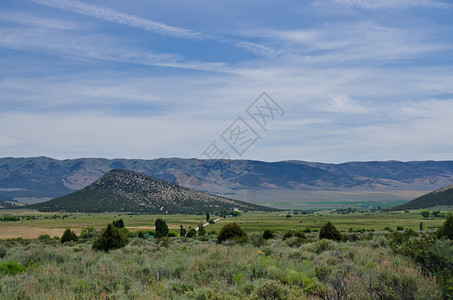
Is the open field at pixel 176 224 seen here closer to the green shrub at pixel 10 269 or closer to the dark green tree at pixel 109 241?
the dark green tree at pixel 109 241

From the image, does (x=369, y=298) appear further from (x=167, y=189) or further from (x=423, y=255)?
(x=167, y=189)

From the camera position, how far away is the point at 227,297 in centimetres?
655

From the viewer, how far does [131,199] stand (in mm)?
163625

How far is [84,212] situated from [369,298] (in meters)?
156

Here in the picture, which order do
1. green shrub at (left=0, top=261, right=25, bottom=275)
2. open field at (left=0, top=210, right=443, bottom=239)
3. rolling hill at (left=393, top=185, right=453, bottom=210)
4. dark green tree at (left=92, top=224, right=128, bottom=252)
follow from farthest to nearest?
1. rolling hill at (left=393, top=185, right=453, bottom=210)
2. open field at (left=0, top=210, right=443, bottom=239)
3. dark green tree at (left=92, top=224, right=128, bottom=252)
4. green shrub at (left=0, top=261, right=25, bottom=275)

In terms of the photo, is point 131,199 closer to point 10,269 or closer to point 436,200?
point 436,200

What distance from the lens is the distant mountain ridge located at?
156 metres

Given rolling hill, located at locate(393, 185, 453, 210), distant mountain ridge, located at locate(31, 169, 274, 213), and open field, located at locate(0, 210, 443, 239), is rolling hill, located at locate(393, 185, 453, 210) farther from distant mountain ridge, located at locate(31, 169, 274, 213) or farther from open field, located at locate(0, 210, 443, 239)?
distant mountain ridge, located at locate(31, 169, 274, 213)

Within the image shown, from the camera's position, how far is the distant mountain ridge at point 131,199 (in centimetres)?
15588

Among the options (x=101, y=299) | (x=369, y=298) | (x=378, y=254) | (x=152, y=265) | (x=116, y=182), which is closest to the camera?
(x=369, y=298)

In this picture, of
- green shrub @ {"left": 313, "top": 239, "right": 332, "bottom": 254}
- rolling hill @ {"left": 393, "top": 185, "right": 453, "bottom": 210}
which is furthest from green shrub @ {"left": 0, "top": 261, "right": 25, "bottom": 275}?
rolling hill @ {"left": 393, "top": 185, "right": 453, "bottom": 210}

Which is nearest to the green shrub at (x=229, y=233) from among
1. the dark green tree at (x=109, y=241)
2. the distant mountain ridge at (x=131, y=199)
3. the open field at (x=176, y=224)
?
the dark green tree at (x=109, y=241)

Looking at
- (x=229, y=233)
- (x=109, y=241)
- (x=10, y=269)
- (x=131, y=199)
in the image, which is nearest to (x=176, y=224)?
(x=131, y=199)

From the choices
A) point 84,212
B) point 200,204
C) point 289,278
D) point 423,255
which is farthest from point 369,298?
point 200,204
